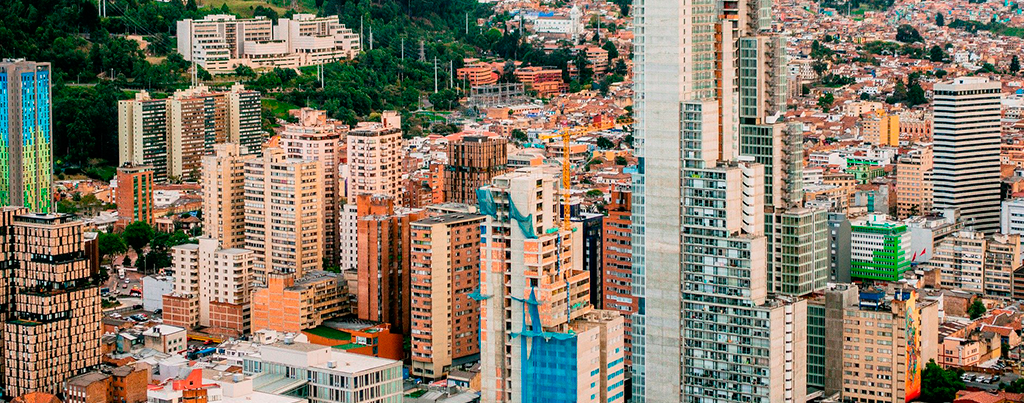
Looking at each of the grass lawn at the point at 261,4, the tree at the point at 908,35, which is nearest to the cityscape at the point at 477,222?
the grass lawn at the point at 261,4

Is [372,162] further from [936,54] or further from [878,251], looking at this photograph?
[936,54]

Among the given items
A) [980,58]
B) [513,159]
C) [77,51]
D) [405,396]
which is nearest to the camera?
[405,396]

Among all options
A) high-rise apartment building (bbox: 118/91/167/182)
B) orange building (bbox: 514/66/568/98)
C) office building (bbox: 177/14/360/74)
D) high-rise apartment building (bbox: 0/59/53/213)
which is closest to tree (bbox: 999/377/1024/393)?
high-rise apartment building (bbox: 0/59/53/213)

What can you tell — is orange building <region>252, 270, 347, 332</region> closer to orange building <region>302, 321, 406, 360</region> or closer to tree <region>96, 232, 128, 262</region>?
orange building <region>302, 321, 406, 360</region>

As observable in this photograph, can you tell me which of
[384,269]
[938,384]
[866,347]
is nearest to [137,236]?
[384,269]

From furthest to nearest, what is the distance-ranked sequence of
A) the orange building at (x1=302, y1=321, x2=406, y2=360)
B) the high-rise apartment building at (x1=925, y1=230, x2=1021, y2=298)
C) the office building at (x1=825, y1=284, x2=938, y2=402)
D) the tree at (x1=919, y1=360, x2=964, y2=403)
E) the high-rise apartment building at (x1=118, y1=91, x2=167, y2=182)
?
the high-rise apartment building at (x1=118, y1=91, x2=167, y2=182)
the high-rise apartment building at (x1=925, y1=230, x2=1021, y2=298)
the orange building at (x1=302, y1=321, x2=406, y2=360)
the tree at (x1=919, y1=360, x2=964, y2=403)
the office building at (x1=825, y1=284, x2=938, y2=402)

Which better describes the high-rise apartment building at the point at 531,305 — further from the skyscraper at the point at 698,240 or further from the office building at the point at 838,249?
the office building at the point at 838,249

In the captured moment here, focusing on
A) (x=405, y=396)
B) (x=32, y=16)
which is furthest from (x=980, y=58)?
(x=405, y=396)

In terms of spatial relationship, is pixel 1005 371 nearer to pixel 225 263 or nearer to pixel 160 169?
pixel 225 263
